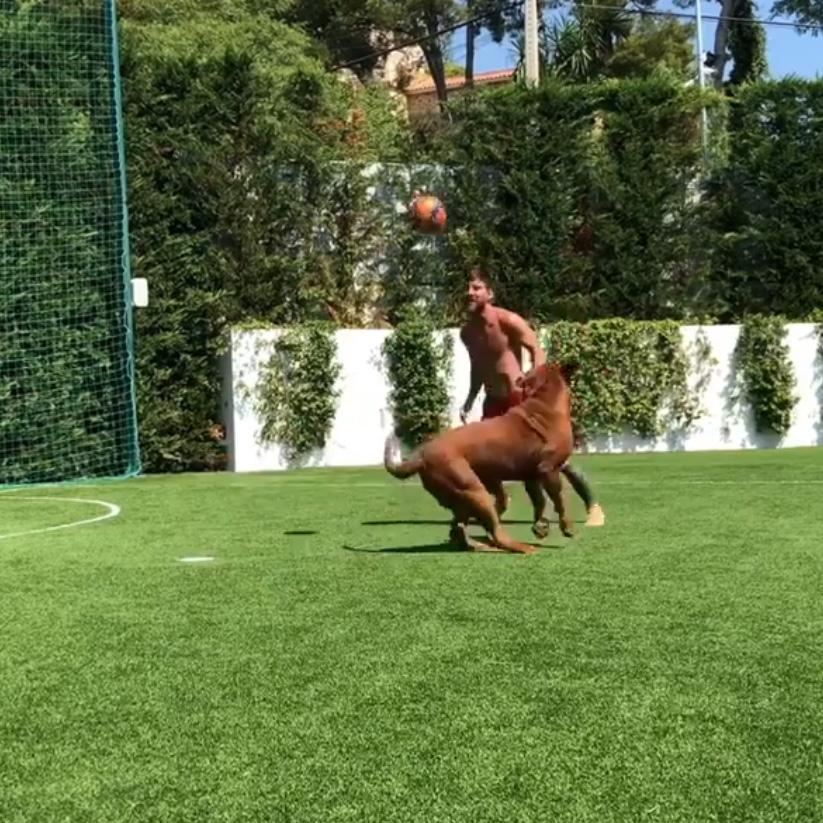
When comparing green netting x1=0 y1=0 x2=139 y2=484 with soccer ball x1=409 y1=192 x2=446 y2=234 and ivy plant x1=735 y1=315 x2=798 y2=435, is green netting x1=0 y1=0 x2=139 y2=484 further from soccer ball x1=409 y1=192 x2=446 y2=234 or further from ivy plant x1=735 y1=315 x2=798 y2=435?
ivy plant x1=735 y1=315 x2=798 y2=435

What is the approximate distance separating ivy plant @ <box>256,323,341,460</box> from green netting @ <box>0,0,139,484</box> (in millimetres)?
1963

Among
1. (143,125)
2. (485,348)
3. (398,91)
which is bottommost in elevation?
(485,348)

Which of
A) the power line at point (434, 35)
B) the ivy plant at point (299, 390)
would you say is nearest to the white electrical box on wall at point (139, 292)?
the ivy plant at point (299, 390)

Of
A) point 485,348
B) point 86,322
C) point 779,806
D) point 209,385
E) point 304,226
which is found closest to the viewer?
point 779,806

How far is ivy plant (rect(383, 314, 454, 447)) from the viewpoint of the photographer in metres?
17.0

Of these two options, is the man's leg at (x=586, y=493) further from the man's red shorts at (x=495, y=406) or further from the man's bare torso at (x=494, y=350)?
the man's bare torso at (x=494, y=350)

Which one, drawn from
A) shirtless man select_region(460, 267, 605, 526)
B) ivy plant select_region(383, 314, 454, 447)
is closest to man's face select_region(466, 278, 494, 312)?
shirtless man select_region(460, 267, 605, 526)

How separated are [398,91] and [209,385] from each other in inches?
921

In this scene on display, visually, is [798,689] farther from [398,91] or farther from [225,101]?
[398,91]

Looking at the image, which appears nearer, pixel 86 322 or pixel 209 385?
pixel 86 322

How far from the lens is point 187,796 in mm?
3236

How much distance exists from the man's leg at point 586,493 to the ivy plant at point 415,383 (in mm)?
8206

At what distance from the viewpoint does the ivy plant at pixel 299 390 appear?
16422 millimetres

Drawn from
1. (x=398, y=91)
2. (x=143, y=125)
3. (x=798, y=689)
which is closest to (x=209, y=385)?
(x=143, y=125)
